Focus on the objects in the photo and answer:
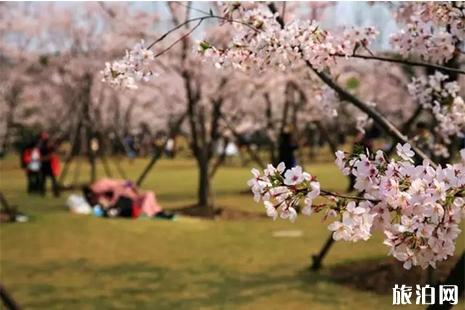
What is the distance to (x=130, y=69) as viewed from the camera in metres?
3.51

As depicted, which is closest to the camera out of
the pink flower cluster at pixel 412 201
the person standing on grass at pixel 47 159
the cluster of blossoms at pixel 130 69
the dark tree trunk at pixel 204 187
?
the pink flower cluster at pixel 412 201

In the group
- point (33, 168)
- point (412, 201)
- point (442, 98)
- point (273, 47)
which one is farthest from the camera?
point (33, 168)

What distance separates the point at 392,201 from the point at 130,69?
5.23ft

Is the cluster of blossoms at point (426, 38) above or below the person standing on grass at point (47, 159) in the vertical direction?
above

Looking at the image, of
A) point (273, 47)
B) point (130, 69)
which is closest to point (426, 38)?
point (273, 47)

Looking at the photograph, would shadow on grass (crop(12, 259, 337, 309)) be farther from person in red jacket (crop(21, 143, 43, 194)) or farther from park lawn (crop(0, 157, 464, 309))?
person in red jacket (crop(21, 143, 43, 194))

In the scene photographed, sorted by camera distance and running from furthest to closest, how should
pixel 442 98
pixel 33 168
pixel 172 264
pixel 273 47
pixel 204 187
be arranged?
pixel 33 168, pixel 204 187, pixel 172 264, pixel 442 98, pixel 273 47

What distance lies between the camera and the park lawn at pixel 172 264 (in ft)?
23.2

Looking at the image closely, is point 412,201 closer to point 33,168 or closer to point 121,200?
point 121,200

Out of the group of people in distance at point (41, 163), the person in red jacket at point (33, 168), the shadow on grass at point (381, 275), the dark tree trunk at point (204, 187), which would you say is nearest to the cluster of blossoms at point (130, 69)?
the shadow on grass at point (381, 275)

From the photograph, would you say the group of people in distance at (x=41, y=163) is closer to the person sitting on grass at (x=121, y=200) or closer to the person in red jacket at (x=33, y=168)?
the person in red jacket at (x=33, y=168)

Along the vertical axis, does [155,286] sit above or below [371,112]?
below

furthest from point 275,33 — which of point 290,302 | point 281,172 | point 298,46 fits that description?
point 290,302

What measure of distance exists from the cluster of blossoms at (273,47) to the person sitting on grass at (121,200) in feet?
28.4
